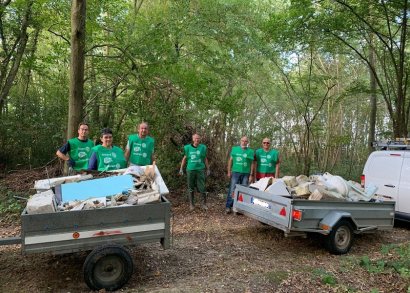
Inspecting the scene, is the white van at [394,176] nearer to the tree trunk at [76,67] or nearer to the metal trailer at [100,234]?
the metal trailer at [100,234]

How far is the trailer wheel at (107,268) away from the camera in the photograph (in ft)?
10.5

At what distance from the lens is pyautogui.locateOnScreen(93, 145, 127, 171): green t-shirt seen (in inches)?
191

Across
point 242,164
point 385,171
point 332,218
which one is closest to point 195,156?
point 242,164

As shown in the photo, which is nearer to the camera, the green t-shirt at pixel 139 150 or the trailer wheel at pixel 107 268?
the trailer wheel at pixel 107 268

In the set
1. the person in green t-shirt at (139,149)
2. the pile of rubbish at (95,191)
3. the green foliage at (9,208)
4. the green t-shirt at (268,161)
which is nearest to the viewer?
the pile of rubbish at (95,191)

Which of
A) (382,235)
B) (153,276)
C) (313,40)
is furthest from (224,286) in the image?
(313,40)

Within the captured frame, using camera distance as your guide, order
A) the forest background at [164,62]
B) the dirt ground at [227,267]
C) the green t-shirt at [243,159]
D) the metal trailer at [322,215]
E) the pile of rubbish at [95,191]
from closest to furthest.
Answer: the pile of rubbish at [95,191]
the dirt ground at [227,267]
the metal trailer at [322,215]
the green t-shirt at [243,159]
the forest background at [164,62]

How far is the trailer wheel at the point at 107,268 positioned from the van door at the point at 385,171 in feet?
20.4

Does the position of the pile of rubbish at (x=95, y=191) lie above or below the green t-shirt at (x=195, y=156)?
below

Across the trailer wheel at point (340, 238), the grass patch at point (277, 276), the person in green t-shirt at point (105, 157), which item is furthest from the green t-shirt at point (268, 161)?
the person in green t-shirt at point (105, 157)

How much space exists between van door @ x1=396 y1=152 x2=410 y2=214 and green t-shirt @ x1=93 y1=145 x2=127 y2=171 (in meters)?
6.11

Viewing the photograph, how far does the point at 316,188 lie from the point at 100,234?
3.62 metres

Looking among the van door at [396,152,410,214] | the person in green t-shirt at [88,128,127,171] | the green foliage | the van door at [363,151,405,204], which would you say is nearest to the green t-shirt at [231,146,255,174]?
the van door at [363,151,405,204]

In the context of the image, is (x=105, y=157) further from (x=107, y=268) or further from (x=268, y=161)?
(x=268, y=161)
